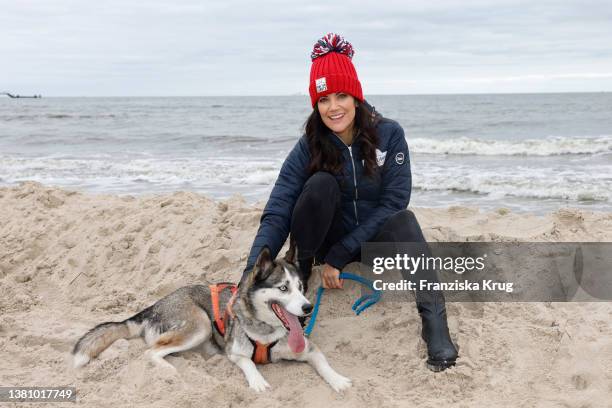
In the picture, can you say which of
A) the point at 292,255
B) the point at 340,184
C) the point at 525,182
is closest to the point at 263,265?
the point at 292,255

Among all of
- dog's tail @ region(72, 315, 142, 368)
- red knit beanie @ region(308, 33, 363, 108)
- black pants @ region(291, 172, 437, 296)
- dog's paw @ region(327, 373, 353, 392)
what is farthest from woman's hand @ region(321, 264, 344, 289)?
dog's tail @ region(72, 315, 142, 368)

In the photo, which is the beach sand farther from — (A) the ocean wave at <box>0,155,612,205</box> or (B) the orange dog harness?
(A) the ocean wave at <box>0,155,612,205</box>

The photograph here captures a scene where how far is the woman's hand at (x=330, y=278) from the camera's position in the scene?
409 centimetres

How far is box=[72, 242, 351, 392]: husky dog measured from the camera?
11.4 ft

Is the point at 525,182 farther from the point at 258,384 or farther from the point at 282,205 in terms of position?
the point at 258,384

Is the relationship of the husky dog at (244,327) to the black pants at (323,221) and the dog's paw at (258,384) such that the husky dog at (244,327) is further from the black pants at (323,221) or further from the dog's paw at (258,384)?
the black pants at (323,221)

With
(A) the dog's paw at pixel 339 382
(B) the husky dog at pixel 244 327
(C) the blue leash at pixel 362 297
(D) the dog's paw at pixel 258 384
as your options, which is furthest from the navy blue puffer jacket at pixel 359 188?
(D) the dog's paw at pixel 258 384

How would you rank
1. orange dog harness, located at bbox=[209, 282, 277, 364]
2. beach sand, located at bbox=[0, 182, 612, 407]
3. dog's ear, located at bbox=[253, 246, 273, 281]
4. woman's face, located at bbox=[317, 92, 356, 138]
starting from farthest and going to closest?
woman's face, located at bbox=[317, 92, 356, 138] < orange dog harness, located at bbox=[209, 282, 277, 364] < dog's ear, located at bbox=[253, 246, 273, 281] < beach sand, located at bbox=[0, 182, 612, 407]

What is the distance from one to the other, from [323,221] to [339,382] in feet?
3.52

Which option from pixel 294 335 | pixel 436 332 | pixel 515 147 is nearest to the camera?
pixel 294 335

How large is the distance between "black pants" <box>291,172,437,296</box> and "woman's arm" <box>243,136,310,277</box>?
4.6 inches

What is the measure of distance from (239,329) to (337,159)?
1388 millimetres

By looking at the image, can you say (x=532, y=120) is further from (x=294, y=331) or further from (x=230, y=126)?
(x=294, y=331)

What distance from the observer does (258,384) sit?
340 cm
